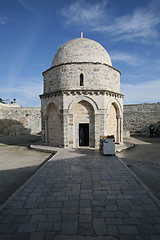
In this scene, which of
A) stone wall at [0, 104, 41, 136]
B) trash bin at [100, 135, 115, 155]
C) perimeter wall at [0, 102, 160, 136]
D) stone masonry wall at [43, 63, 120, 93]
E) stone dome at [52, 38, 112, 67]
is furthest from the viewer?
stone wall at [0, 104, 41, 136]

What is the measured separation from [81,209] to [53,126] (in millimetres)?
8893

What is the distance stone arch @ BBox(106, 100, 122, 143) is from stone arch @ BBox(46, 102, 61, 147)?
13.6ft

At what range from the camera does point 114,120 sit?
12.4 m

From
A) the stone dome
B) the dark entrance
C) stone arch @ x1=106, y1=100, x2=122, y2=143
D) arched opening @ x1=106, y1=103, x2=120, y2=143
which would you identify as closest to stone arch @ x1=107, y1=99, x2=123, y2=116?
stone arch @ x1=106, y1=100, x2=122, y2=143

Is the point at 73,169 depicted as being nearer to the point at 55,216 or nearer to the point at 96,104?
the point at 55,216

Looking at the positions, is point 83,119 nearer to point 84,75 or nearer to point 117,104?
point 84,75

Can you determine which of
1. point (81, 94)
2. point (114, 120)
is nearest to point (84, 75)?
point (81, 94)

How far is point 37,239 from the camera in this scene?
8.48 feet

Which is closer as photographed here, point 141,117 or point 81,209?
point 81,209

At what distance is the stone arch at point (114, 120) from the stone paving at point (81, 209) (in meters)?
6.42

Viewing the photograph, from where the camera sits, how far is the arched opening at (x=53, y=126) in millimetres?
11328

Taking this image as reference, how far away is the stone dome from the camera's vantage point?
1112cm

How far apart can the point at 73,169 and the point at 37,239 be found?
3723 mm

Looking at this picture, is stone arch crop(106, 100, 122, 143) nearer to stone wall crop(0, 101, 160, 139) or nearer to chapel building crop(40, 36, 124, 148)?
chapel building crop(40, 36, 124, 148)
